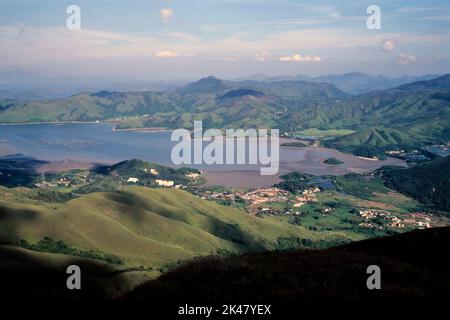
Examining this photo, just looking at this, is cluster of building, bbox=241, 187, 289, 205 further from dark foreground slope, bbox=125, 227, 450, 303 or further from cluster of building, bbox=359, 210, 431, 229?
dark foreground slope, bbox=125, 227, 450, 303

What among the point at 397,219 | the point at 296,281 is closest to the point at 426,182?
the point at 397,219

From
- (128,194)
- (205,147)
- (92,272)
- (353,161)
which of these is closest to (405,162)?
(353,161)

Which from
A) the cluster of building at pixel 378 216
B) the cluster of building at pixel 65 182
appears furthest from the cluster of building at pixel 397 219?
the cluster of building at pixel 65 182

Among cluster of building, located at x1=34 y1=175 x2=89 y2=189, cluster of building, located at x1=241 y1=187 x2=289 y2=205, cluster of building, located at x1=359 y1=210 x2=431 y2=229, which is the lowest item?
cluster of building, located at x1=359 y1=210 x2=431 y2=229

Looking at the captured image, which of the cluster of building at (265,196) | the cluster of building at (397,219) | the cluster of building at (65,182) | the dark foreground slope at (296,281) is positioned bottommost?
the cluster of building at (397,219)

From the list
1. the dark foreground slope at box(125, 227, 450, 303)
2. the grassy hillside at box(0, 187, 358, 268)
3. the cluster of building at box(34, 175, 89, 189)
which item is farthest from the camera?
the cluster of building at box(34, 175, 89, 189)

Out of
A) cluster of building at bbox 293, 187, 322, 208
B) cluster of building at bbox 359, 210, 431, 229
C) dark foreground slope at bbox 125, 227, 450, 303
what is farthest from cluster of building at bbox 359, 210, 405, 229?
dark foreground slope at bbox 125, 227, 450, 303

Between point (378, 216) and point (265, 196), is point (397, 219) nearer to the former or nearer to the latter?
point (378, 216)

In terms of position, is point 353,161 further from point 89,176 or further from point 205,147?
point 89,176

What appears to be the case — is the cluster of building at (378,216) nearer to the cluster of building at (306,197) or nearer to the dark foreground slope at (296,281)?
the cluster of building at (306,197)
